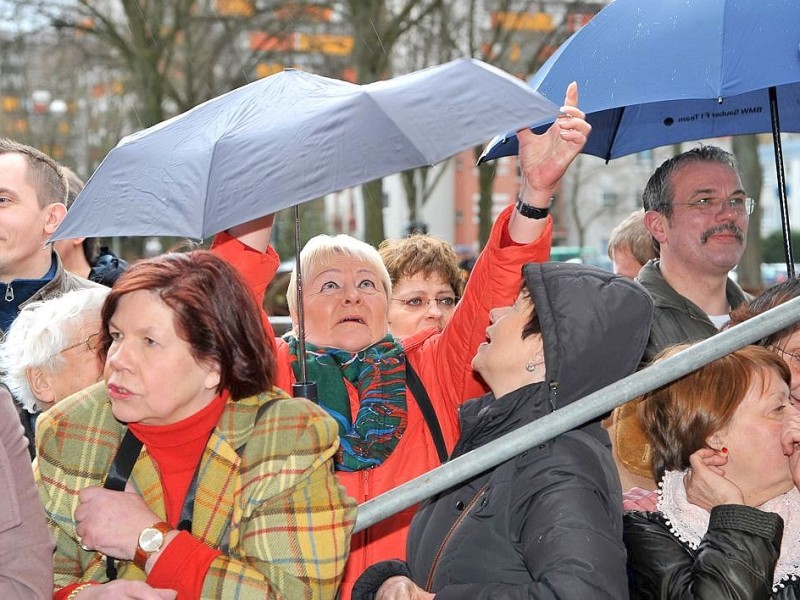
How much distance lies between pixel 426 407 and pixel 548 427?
1.07m

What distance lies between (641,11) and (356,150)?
1739 millimetres

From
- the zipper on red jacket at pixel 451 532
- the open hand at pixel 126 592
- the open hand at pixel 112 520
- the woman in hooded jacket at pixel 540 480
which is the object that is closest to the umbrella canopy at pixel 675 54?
the woman in hooded jacket at pixel 540 480

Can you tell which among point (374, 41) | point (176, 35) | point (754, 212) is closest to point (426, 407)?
point (754, 212)

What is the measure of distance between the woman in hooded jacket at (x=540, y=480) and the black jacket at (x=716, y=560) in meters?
0.21

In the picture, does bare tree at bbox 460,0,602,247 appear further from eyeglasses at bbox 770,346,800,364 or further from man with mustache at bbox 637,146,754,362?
eyeglasses at bbox 770,346,800,364

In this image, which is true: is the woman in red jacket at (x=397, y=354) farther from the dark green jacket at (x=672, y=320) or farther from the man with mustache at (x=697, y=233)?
the man with mustache at (x=697, y=233)

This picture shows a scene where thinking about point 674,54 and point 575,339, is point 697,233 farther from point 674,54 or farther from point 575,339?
point 575,339

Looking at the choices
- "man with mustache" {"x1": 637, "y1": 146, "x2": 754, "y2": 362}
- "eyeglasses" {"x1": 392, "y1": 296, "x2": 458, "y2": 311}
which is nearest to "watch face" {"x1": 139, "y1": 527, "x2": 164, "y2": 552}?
"eyeglasses" {"x1": 392, "y1": 296, "x2": 458, "y2": 311}

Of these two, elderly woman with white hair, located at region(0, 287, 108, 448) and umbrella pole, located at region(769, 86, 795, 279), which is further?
umbrella pole, located at region(769, 86, 795, 279)

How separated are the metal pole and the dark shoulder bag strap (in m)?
0.56

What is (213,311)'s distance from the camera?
2682mm

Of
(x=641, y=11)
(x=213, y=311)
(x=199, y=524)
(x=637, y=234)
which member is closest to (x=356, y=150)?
(x=213, y=311)

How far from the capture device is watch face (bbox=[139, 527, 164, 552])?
2525 mm

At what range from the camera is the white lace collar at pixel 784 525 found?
290 centimetres
